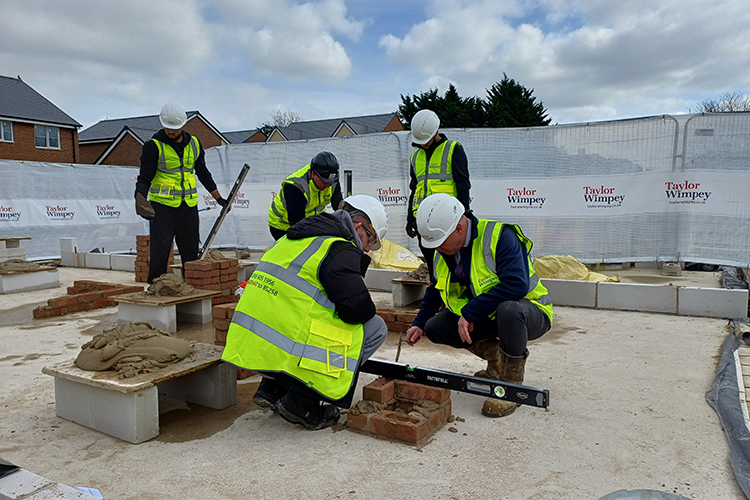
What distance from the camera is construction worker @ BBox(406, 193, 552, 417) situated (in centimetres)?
292

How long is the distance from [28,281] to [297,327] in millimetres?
6929

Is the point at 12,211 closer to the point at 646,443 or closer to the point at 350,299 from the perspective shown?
the point at 350,299

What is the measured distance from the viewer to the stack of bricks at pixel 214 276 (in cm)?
558

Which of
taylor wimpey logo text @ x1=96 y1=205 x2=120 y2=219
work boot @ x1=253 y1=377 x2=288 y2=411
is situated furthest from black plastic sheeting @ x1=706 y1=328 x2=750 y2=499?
taylor wimpey logo text @ x1=96 y1=205 x2=120 y2=219

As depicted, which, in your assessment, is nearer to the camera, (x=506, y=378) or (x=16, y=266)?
(x=506, y=378)

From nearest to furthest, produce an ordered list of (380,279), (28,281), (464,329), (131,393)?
(131,393), (464,329), (380,279), (28,281)

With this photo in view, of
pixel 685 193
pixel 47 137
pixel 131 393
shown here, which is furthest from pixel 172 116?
pixel 47 137

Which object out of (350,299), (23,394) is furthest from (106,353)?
(350,299)

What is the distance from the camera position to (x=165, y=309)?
16.4 feet

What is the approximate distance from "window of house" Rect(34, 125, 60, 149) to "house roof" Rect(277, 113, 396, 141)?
13683mm

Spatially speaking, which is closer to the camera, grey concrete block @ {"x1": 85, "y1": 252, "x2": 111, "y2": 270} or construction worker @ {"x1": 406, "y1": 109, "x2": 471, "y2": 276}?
construction worker @ {"x1": 406, "y1": 109, "x2": 471, "y2": 276}

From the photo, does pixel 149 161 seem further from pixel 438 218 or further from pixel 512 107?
pixel 512 107

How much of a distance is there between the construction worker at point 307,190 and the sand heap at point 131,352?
1945mm

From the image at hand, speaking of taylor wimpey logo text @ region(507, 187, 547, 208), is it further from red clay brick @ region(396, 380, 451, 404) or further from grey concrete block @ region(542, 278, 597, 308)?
red clay brick @ region(396, 380, 451, 404)
